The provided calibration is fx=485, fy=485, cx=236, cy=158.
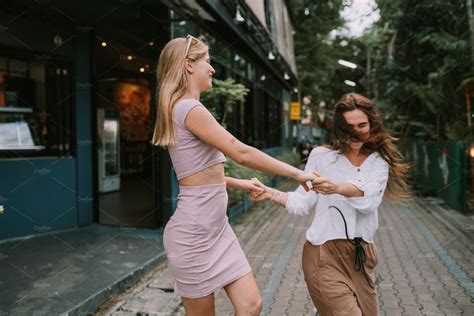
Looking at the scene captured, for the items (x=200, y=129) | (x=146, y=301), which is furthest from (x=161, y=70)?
(x=146, y=301)

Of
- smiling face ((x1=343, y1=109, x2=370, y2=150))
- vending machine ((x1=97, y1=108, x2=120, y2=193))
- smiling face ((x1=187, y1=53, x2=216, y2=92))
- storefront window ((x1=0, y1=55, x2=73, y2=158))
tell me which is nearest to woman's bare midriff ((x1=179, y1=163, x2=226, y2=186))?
smiling face ((x1=187, y1=53, x2=216, y2=92))

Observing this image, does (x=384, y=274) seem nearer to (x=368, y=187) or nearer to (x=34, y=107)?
(x=368, y=187)

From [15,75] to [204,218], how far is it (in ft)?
19.2

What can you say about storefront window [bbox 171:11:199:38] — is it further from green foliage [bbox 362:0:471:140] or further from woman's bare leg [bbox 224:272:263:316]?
green foliage [bbox 362:0:471:140]

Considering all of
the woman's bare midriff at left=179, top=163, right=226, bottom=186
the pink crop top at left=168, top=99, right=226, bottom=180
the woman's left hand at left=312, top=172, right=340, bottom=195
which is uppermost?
the pink crop top at left=168, top=99, right=226, bottom=180

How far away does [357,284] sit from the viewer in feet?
8.79

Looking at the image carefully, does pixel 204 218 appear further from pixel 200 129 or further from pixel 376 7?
pixel 376 7

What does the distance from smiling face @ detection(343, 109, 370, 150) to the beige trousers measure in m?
0.59

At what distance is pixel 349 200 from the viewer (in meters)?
2.59

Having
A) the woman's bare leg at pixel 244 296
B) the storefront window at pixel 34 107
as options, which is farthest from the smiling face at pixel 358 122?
the storefront window at pixel 34 107

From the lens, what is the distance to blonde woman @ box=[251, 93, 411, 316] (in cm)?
259

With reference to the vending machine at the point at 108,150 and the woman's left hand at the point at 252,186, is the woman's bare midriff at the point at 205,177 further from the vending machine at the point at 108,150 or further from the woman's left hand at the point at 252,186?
the vending machine at the point at 108,150

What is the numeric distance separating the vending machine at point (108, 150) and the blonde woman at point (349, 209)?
10353 mm

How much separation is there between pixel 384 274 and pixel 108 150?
9.43 meters
